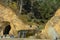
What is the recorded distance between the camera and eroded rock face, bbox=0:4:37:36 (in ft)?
16.0

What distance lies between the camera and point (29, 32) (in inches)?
189

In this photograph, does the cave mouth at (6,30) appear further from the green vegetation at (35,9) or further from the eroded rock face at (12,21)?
the green vegetation at (35,9)

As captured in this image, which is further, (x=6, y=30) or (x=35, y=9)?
(x=35, y=9)

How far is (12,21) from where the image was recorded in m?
4.99

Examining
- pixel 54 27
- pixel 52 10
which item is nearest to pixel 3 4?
pixel 52 10

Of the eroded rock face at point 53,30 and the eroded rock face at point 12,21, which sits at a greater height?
the eroded rock face at point 12,21

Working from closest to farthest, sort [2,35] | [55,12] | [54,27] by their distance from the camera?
[54,27] → [2,35] → [55,12]

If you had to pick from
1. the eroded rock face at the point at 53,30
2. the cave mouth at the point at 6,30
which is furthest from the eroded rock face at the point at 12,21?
the eroded rock face at the point at 53,30

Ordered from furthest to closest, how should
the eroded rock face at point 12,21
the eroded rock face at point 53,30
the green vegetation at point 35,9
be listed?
the green vegetation at point 35,9, the eroded rock face at point 12,21, the eroded rock face at point 53,30

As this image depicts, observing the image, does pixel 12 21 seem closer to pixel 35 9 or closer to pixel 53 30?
pixel 35 9

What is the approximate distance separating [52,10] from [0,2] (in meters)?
1.49

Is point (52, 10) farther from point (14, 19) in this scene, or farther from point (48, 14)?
point (14, 19)

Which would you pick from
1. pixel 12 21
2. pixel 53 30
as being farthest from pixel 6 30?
pixel 53 30

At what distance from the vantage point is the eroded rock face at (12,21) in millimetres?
4880
